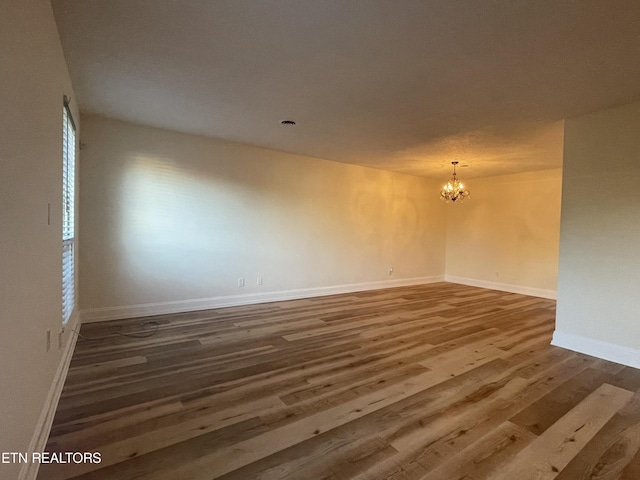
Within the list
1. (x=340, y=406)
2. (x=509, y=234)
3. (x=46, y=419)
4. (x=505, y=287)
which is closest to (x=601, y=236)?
(x=340, y=406)

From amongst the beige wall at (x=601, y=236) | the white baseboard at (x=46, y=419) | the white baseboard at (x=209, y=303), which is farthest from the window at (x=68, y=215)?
the beige wall at (x=601, y=236)

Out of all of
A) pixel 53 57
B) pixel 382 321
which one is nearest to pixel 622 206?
pixel 382 321

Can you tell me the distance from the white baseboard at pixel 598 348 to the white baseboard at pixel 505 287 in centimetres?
300

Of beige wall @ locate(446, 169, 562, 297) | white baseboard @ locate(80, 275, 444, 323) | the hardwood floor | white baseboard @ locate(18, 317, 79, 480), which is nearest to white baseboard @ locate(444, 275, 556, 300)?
beige wall @ locate(446, 169, 562, 297)

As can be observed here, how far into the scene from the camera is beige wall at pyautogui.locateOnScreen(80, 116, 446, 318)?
4051 mm

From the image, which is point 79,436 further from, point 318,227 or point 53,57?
point 318,227

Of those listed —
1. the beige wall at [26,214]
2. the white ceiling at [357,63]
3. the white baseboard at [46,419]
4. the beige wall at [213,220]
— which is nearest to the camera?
the beige wall at [26,214]

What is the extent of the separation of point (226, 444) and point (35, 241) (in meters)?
1.54

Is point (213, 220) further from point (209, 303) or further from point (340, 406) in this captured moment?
point (340, 406)

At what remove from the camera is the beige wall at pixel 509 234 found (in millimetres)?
6180

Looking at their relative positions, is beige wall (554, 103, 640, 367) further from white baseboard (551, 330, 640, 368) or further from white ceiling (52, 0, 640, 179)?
white ceiling (52, 0, 640, 179)

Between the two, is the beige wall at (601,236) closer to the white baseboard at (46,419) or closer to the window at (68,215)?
the white baseboard at (46,419)

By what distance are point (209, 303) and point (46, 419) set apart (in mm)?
2925

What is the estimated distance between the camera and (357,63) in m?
2.47
